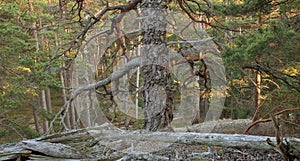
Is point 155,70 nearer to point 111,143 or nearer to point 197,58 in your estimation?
point 111,143

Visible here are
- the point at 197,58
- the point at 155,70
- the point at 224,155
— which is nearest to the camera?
the point at 224,155

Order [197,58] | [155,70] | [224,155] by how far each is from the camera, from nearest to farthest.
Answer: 1. [224,155]
2. [155,70]
3. [197,58]

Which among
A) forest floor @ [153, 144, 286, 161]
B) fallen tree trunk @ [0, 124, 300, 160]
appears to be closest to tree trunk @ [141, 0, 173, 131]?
fallen tree trunk @ [0, 124, 300, 160]

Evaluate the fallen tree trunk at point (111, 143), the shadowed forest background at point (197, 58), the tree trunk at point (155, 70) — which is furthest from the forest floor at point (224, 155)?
the tree trunk at point (155, 70)

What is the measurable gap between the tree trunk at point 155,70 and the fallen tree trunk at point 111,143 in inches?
13.0

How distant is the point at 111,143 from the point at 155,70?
1.28 metres

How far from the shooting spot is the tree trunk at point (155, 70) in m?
4.12

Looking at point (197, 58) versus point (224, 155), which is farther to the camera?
point (197, 58)

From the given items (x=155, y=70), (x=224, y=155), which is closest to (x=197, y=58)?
(x=155, y=70)

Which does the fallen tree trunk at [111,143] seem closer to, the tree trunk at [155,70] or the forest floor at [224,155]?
the forest floor at [224,155]

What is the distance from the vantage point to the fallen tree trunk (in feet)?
10.6

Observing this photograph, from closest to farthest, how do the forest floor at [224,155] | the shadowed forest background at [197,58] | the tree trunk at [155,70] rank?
1. the forest floor at [224,155]
2. the tree trunk at [155,70]
3. the shadowed forest background at [197,58]

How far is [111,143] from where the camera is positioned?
13.6 feet

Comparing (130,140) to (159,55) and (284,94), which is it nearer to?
(159,55)
